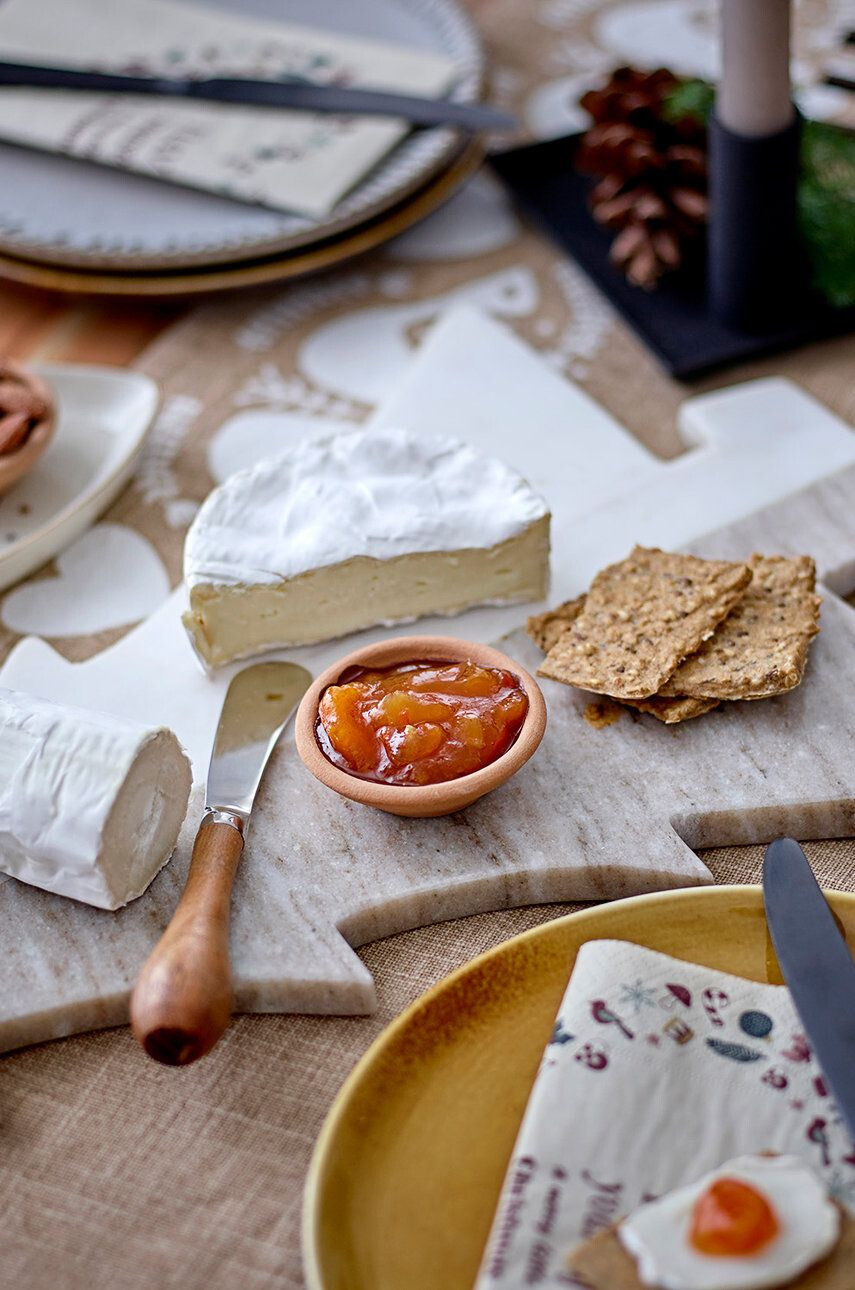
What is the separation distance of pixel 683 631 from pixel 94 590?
106 centimetres

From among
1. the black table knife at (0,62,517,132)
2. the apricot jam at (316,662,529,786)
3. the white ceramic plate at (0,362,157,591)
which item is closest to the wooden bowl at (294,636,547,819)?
the apricot jam at (316,662,529,786)

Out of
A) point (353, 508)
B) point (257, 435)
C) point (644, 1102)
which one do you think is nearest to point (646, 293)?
point (257, 435)

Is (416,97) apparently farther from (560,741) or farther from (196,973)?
(196,973)

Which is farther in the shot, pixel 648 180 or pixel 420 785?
pixel 648 180

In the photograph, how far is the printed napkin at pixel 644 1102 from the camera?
4.14 feet

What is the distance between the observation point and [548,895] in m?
1.70

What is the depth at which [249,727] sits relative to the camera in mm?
1883

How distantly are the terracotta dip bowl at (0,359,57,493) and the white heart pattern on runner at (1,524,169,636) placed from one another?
18cm

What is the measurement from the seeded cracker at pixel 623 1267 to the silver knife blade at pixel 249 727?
29.9 inches

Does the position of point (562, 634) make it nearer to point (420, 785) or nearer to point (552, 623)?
point (552, 623)

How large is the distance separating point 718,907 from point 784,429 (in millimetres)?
1126

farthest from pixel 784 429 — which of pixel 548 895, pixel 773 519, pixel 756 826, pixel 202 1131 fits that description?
pixel 202 1131

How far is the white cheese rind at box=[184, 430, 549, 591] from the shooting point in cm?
199

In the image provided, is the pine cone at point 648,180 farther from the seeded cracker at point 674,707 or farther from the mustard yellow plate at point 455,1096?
the mustard yellow plate at point 455,1096
